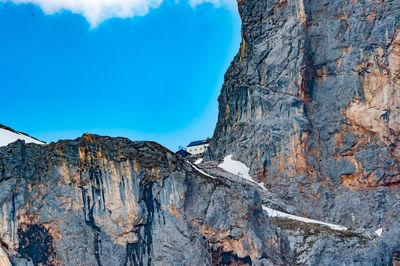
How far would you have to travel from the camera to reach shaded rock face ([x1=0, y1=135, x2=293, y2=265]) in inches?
2566

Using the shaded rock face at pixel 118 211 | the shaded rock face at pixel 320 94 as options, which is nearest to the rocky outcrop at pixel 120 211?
the shaded rock face at pixel 118 211

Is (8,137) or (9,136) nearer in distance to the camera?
(8,137)

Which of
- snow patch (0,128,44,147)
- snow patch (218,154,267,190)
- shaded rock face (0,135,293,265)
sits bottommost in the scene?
shaded rock face (0,135,293,265)

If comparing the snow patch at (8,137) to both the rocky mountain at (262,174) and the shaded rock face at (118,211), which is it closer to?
the shaded rock face at (118,211)

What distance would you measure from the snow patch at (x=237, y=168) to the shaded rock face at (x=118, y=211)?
105 feet

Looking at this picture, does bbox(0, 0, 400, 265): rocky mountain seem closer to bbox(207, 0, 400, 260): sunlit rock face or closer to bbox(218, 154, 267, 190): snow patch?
bbox(207, 0, 400, 260): sunlit rock face

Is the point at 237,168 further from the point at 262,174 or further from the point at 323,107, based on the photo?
the point at 323,107

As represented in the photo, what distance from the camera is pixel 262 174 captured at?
344ft

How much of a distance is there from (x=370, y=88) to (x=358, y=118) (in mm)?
4536

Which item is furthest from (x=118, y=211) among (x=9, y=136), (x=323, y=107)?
(x=323, y=107)

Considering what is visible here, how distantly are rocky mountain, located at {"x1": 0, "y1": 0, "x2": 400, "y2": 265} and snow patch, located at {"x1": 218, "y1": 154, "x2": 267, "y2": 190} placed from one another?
0.31 m

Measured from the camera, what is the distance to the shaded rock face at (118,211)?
65.2 metres

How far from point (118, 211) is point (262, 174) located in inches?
1624

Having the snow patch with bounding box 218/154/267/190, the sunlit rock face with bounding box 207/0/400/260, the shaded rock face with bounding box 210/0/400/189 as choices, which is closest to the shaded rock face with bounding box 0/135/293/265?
the sunlit rock face with bounding box 207/0/400/260
